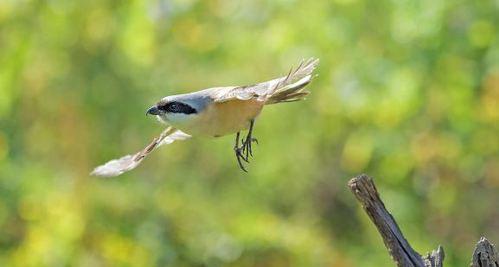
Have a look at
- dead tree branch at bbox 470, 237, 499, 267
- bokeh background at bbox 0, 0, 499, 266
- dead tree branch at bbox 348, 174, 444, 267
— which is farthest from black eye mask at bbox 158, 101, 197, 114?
bokeh background at bbox 0, 0, 499, 266

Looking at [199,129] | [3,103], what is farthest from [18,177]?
[199,129]

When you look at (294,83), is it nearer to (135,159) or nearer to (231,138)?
(135,159)

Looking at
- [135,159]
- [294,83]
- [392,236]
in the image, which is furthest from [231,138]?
[392,236]

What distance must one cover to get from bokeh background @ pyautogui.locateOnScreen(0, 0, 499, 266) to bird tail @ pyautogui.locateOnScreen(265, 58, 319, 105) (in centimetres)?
305

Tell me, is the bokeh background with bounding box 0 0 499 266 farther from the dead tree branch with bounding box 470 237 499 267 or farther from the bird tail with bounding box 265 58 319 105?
the dead tree branch with bounding box 470 237 499 267

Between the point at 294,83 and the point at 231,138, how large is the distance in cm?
433

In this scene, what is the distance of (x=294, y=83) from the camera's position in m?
3.34

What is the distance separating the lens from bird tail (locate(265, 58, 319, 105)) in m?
3.09

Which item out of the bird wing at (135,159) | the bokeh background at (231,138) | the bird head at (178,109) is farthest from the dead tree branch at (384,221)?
the bokeh background at (231,138)

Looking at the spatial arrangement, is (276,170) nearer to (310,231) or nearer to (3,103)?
(310,231)

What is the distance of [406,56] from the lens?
673 cm

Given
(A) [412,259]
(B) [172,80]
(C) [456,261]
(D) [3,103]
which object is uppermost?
(B) [172,80]

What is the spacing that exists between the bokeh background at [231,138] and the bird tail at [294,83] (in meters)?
3.05

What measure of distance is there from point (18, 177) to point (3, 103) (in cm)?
49
